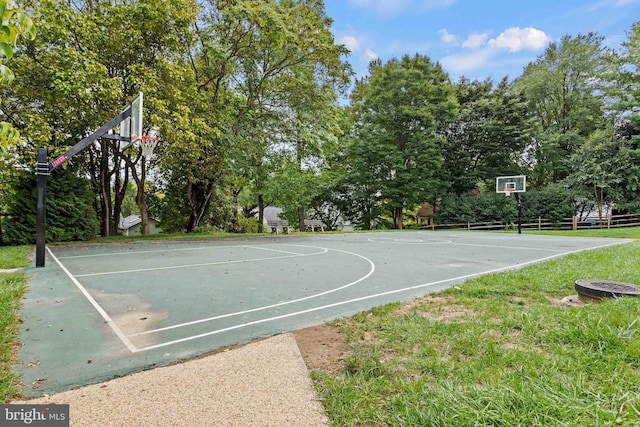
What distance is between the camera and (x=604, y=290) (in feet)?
10.4

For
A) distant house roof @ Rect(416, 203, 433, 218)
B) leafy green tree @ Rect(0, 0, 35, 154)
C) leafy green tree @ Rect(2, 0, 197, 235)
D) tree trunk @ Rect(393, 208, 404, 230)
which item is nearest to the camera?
leafy green tree @ Rect(0, 0, 35, 154)

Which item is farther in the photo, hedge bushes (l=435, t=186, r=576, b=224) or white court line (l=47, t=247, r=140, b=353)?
hedge bushes (l=435, t=186, r=576, b=224)

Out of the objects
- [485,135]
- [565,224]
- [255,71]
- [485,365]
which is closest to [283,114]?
[255,71]

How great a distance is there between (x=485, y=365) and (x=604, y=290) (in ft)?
6.70

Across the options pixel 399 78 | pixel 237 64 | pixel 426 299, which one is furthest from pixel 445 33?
pixel 426 299

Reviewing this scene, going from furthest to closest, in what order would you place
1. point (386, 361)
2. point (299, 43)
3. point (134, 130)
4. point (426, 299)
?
point (299, 43), point (134, 130), point (426, 299), point (386, 361)

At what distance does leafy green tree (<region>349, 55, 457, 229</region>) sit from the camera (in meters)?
21.1

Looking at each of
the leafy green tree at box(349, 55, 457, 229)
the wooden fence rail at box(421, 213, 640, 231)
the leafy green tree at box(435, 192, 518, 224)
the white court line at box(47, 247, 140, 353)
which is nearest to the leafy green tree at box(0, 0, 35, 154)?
the white court line at box(47, 247, 140, 353)

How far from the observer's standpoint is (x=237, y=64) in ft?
41.8

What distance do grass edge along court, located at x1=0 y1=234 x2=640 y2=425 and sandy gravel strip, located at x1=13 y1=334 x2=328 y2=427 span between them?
6.4 inches

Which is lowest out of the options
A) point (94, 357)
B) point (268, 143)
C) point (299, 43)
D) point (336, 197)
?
A: point (94, 357)

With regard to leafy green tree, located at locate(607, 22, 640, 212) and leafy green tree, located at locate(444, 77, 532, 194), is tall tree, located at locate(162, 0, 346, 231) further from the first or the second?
leafy green tree, located at locate(607, 22, 640, 212)

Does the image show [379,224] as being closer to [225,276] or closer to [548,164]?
[548,164]

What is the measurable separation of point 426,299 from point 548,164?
23.2 m
